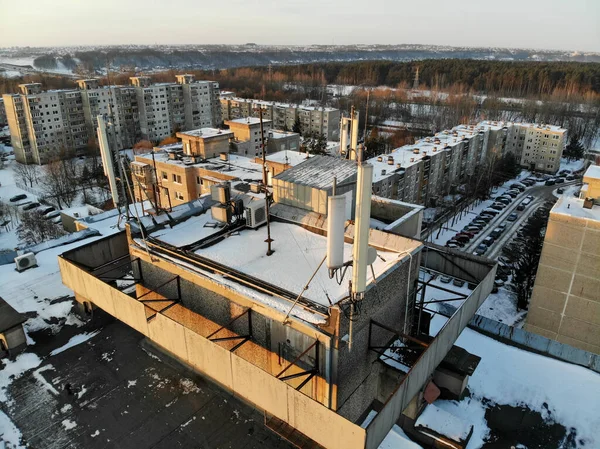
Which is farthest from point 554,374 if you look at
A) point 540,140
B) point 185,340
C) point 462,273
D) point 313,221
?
point 540,140

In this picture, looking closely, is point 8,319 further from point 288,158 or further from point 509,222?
point 509,222

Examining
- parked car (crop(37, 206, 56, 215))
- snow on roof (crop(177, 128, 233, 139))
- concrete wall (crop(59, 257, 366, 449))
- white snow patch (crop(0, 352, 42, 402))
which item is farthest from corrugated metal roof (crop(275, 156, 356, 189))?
parked car (crop(37, 206, 56, 215))

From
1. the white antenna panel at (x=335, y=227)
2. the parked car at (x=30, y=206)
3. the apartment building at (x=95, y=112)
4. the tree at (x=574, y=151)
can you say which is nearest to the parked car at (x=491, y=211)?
the tree at (x=574, y=151)

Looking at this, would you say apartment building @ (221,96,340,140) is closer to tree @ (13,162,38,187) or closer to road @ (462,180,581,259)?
road @ (462,180,581,259)

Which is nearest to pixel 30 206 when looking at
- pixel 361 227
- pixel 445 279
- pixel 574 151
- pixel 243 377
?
pixel 445 279

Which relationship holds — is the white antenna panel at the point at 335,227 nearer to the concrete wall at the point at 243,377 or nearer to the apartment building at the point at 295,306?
the apartment building at the point at 295,306

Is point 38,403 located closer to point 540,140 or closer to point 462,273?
point 462,273
